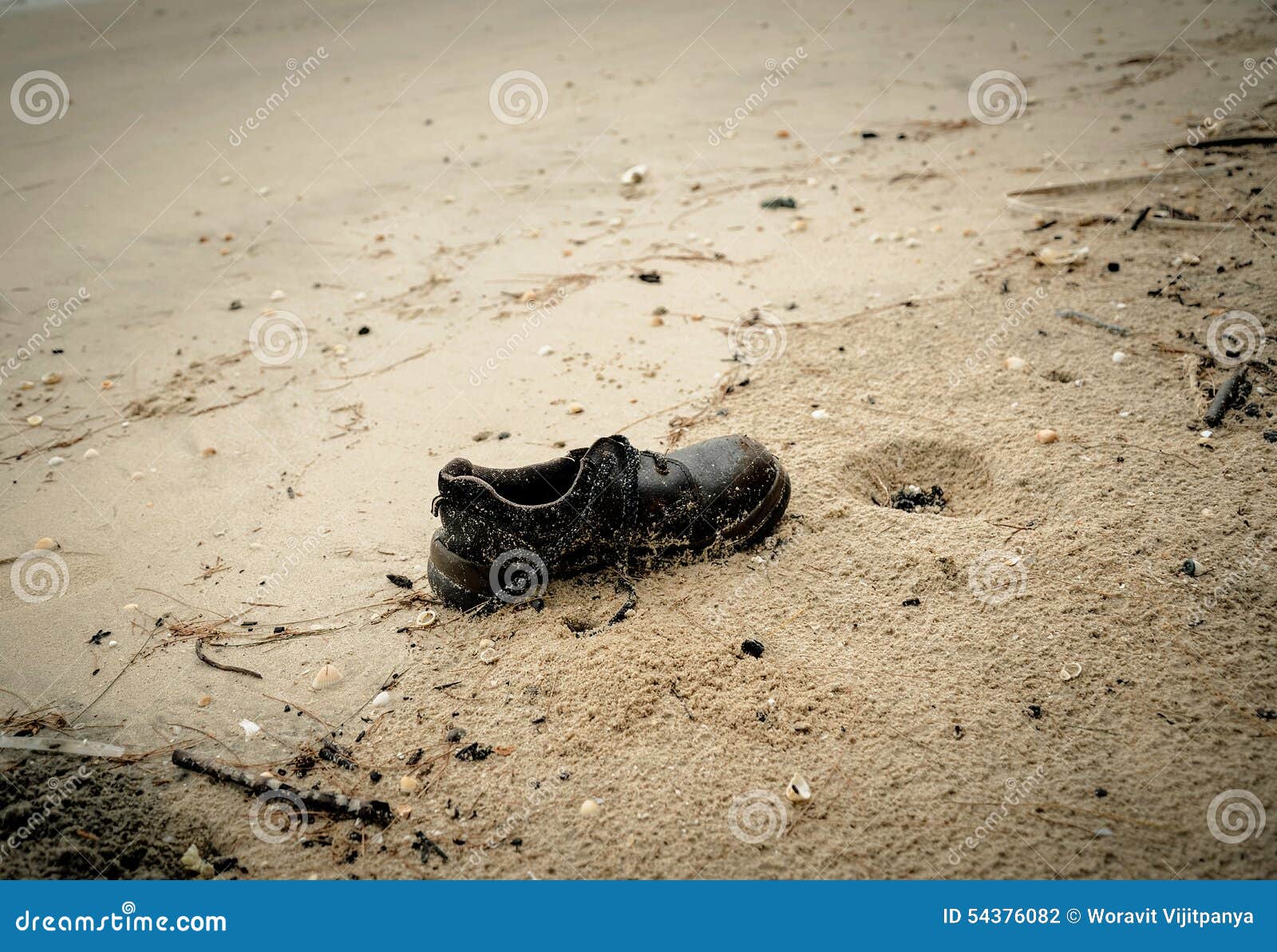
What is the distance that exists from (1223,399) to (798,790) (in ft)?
7.41

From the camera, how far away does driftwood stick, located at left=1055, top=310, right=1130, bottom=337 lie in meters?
3.53

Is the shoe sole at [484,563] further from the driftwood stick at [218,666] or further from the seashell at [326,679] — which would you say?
the driftwood stick at [218,666]

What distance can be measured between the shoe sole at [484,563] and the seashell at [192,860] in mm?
923

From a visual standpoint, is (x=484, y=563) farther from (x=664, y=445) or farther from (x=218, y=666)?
(x=664, y=445)

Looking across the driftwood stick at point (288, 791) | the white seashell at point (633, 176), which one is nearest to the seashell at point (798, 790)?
the driftwood stick at point (288, 791)

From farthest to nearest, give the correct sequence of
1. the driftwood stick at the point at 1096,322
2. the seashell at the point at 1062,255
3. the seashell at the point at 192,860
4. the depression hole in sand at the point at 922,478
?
the seashell at the point at 1062,255
the driftwood stick at the point at 1096,322
the depression hole in sand at the point at 922,478
the seashell at the point at 192,860

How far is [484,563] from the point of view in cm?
247

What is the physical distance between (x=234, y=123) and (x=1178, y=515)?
694 centimetres

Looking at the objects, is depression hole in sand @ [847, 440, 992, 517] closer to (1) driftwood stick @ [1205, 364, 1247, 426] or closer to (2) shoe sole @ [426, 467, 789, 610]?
(2) shoe sole @ [426, 467, 789, 610]

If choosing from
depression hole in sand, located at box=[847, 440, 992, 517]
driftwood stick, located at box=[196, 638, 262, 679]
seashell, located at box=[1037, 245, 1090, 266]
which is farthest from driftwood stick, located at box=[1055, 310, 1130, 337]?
driftwood stick, located at box=[196, 638, 262, 679]


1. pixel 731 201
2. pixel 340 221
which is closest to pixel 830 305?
pixel 731 201

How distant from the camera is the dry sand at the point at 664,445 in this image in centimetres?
200

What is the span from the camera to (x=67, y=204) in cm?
543

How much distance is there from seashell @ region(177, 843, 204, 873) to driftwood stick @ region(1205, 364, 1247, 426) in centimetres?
343
